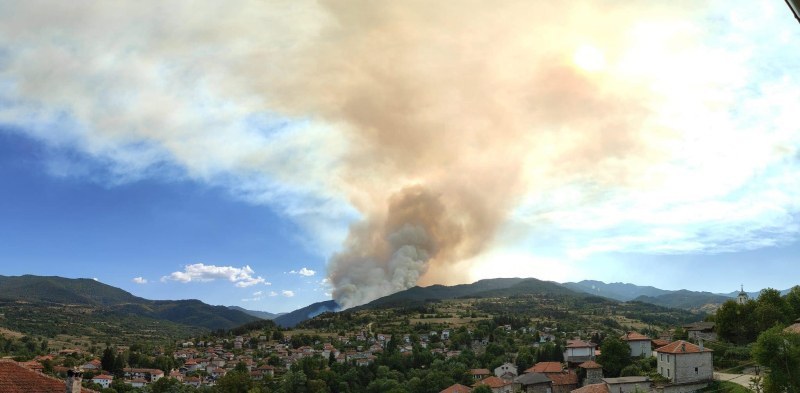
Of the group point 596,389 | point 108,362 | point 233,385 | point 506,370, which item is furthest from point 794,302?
point 108,362

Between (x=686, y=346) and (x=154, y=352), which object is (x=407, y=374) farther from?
(x=154, y=352)

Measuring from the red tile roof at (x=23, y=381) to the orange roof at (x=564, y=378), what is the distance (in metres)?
55.8

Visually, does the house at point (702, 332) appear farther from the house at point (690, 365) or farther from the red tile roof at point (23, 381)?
the red tile roof at point (23, 381)

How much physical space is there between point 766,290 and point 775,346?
3096 centimetres

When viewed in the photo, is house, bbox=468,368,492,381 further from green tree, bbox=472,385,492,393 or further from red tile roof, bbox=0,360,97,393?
red tile roof, bbox=0,360,97,393

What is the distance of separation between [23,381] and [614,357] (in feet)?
180

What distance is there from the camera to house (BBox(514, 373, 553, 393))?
62.9 m

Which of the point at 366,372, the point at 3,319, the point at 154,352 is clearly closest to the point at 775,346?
the point at 366,372

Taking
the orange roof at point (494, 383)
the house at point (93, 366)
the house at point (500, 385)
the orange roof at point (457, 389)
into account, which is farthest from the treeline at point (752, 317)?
the house at point (93, 366)

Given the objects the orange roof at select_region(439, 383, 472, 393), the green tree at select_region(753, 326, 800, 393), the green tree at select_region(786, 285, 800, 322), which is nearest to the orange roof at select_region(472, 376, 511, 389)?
the orange roof at select_region(439, 383, 472, 393)

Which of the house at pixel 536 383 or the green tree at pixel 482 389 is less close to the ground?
the house at pixel 536 383

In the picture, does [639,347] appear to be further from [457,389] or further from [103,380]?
[103,380]

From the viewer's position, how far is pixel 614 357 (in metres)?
57.8

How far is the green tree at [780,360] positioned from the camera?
3456cm
